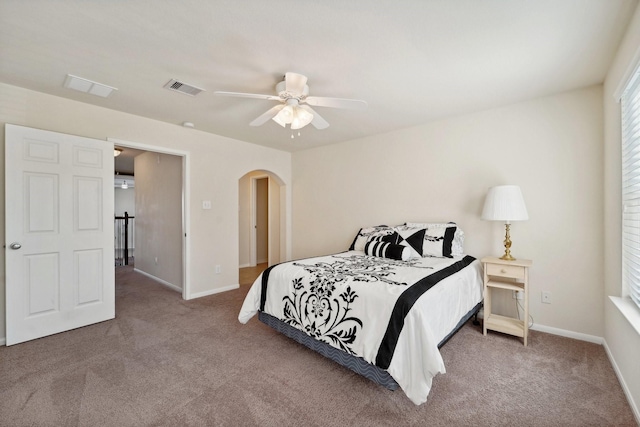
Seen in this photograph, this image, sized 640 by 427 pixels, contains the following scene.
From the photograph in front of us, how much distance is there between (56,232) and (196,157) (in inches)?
69.4

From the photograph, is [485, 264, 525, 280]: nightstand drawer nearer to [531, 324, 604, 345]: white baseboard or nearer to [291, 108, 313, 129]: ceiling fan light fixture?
[531, 324, 604, 345]: white baseboard

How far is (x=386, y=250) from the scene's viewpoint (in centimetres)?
311

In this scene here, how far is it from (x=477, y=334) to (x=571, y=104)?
240 centimetres

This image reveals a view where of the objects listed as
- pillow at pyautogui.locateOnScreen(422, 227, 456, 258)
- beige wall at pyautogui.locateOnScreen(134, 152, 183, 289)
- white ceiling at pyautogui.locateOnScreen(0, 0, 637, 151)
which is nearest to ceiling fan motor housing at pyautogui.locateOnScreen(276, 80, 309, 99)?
white ceiling at pyautogui.locateOnScreen(0, 0, 637, 151)

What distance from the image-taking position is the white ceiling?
5.29 ft

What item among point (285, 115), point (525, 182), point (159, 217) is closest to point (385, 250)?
point (525, 182)

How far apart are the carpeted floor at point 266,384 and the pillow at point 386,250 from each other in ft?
3.03

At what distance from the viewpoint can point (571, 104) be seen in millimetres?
2660

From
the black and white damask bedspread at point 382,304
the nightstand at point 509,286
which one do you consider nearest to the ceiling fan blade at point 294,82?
the black and white damask bedspread at point 382,304

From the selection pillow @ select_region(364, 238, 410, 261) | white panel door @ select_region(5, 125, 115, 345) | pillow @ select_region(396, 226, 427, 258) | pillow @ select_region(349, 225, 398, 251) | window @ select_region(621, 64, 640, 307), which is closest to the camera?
window @ select_region(621, 64, 640, 307)

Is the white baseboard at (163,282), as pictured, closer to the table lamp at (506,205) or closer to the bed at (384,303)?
the bed at (384,303)

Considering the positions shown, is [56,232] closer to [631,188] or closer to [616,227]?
[631,188]

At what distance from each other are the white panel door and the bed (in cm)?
181

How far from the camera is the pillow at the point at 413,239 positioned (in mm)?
3111
